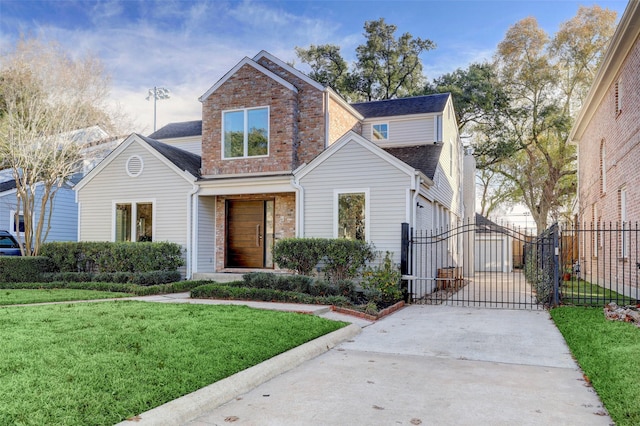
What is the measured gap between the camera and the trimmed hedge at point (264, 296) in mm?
10070

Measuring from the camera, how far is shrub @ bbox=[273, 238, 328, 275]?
12.2 metres

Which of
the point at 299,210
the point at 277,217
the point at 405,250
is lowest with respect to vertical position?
the point at 405,250

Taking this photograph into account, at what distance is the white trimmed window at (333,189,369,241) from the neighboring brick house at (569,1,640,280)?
520 cm

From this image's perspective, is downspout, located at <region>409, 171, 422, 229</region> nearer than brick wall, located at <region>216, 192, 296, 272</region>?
Yes

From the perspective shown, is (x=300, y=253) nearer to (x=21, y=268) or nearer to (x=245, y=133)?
(x=245, y=133)

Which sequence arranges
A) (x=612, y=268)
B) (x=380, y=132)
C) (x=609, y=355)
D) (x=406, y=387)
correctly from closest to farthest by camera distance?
(x=406, y=387) → (x=609, y=355) → (x=612, y=268) → (x=380, y=132)

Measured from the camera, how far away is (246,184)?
14.3 m

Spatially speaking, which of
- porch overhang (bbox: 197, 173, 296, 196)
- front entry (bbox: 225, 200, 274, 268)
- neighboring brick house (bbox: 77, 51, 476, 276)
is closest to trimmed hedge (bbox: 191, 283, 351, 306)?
neighboring brick house (bbox: 77, 51, 476, 276)

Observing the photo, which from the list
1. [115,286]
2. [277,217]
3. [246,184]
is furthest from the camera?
[277,217]

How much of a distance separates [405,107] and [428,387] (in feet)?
45.6

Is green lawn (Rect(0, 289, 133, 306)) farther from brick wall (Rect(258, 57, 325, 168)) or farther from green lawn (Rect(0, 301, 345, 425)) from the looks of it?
brick wall (Rect(258, 57, 325, 168))

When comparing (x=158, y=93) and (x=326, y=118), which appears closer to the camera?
(x=326, y=118)

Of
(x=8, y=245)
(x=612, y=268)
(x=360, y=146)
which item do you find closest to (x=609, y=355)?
(x=360, y=146)

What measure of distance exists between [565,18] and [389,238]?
939 inches
